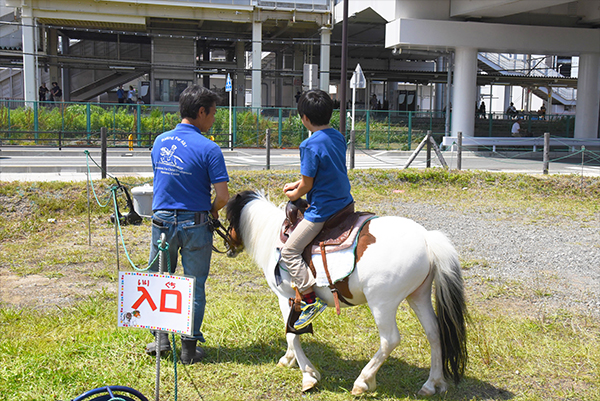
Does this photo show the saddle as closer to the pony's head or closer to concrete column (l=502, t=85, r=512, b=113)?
the pony's head

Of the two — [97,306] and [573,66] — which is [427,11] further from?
[573,66]

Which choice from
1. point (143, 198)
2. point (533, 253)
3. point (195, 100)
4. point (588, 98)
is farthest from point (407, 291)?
point (588, 98)

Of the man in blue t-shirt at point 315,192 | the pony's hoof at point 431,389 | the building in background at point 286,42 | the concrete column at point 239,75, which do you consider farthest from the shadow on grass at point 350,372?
the concrete column at point 239,75

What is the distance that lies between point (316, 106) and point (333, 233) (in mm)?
929

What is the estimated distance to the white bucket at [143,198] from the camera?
6.38 meters

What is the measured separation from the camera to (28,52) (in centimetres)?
2853

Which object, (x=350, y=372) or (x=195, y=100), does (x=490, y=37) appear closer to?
(x=195, y=100)

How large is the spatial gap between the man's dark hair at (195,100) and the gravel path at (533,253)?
396 centimetres

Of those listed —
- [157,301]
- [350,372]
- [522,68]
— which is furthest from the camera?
[522,68]

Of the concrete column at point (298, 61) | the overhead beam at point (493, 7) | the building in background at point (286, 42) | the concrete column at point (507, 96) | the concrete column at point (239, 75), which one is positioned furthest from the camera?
the concrete column at point (507, 96)

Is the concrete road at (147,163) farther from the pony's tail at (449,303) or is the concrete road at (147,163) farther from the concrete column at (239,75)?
the concrete column at (239,75)

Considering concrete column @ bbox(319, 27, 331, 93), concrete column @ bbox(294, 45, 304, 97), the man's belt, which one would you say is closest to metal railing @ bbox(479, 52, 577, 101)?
concrete column @ bbox(294, 45, 304, 97)

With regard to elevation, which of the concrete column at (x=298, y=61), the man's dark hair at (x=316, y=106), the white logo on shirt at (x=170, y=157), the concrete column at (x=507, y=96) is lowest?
the white logo on shirt at (x=170, y=157)

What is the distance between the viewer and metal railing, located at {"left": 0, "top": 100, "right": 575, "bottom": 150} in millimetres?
23109
